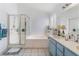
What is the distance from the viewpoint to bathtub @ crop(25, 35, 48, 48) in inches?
98.3

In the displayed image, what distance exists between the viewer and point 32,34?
8.08 feet

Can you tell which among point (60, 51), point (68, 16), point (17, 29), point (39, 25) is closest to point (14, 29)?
point (17, 29)

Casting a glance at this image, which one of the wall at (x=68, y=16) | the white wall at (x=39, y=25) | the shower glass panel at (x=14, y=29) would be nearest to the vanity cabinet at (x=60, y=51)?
the white wall at (x=39, y=25)

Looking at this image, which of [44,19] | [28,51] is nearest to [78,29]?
[44,19]

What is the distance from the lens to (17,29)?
250 centimetres

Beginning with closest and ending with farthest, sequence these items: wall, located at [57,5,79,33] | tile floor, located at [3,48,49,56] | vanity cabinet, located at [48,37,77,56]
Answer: vanity cabinet, located at [48,37,77,56] < tile floor, located at [3,48,49,56] < wall, located at [57,5,79,33]

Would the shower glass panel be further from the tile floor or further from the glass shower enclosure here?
the tile floor

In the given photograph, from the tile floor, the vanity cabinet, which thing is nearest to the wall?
the vanity cabinet

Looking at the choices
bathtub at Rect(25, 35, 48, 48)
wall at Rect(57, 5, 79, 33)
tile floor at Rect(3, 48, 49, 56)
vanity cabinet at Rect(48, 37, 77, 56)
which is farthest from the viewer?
wall at Rect(57, 5, 79, 33)

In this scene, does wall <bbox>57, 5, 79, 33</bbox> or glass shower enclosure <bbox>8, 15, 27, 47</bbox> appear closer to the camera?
glass shower enclosure <bbox>8, 15, 27, 47</bbox>

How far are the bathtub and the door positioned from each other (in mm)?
112

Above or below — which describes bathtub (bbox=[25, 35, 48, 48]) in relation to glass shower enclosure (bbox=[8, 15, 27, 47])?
below

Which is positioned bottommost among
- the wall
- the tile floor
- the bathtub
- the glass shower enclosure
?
the tile floor

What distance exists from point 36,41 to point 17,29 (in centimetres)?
41
